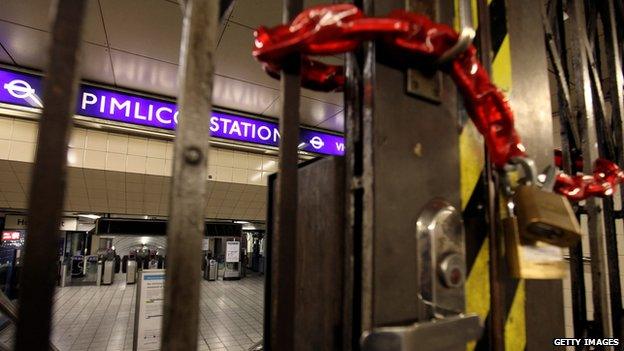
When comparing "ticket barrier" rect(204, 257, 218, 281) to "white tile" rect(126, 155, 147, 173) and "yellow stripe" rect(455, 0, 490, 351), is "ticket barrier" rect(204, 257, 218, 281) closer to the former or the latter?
"white tile" rect(126, 155, 147, 173)

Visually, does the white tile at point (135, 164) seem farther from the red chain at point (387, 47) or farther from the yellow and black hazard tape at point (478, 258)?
the yellow and black hazard tape at point (478, 258)

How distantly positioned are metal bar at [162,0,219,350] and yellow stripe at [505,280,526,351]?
715 mm

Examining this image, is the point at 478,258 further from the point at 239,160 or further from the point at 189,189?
the point at 239,160

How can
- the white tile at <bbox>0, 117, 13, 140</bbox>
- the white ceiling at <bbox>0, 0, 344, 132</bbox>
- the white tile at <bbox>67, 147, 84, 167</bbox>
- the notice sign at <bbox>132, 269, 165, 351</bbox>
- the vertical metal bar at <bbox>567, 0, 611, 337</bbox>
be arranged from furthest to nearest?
the white tile at <bbox>67, 147, 84, 167</bbox> < the notice sign at <bbox>132, 269, 165, 351</bbox> < the white tile at <bbox>0, 117, 13, 140</bbox> < the white ceiling at <bbox>0, 0, 344, 132</bbox> < the vertical metal bar at <bbox>567, 0, 611, 337</bbox>

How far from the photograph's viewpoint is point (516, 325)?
2.64ft

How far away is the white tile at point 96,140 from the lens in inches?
189

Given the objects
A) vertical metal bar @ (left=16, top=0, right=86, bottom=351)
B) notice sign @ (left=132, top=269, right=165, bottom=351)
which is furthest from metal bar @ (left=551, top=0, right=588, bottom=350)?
notice sign @ (left=132, top=269, right=165, bottom=351)

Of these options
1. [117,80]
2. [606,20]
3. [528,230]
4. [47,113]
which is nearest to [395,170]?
[528,230]

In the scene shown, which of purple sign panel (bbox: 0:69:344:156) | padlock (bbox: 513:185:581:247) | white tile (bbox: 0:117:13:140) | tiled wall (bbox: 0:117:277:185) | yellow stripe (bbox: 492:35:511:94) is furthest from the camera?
tiled wall (bbox: 0:117:277:185)

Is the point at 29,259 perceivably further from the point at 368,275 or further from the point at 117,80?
the point at 117,80

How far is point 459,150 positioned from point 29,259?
Answer: 78cm

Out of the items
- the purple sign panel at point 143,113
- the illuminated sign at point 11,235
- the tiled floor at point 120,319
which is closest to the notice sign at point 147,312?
the tiled floor at point 120,319

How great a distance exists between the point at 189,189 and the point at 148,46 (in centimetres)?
388

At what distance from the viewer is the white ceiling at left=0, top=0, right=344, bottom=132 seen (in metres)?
3.05
